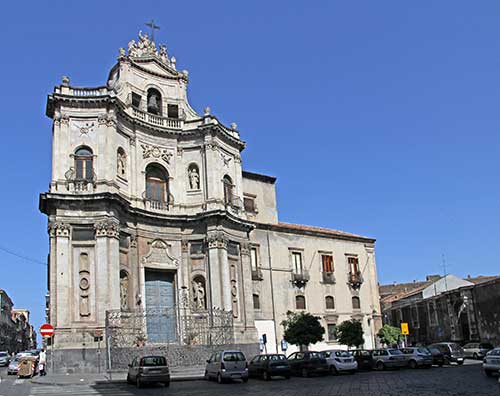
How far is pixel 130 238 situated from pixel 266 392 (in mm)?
18163

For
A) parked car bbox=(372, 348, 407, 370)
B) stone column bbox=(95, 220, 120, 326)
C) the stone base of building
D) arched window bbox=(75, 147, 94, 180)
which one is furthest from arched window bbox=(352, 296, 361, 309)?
arched window bbox=(75, 147, 94, 180)

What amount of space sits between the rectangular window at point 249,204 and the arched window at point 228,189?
14.5 ft

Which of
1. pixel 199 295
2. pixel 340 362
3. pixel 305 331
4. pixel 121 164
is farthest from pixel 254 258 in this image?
pixel 340 362

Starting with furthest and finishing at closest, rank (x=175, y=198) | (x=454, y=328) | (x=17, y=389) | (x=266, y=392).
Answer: (x=454, y=328), (x=175, y=198), (x=17, y=389), (x=266, y=392)

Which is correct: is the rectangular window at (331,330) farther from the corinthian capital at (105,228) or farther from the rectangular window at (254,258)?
the corinthian capital at (105,228)

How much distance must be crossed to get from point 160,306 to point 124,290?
10.2ft

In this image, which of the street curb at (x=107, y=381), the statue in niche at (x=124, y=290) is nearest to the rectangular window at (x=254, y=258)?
the statue in niche at (x=124, y=290)

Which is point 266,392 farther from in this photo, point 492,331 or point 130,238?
point 492,331

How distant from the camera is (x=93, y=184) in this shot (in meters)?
33.0

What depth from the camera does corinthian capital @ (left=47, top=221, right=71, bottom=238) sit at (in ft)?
103

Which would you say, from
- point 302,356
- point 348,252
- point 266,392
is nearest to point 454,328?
point 348,252

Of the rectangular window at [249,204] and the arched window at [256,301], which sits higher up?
the rectangular window at [249,204]

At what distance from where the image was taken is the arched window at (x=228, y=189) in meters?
39.6

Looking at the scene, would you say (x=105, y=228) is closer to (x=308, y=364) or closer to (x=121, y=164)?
(x=121, y=164)
